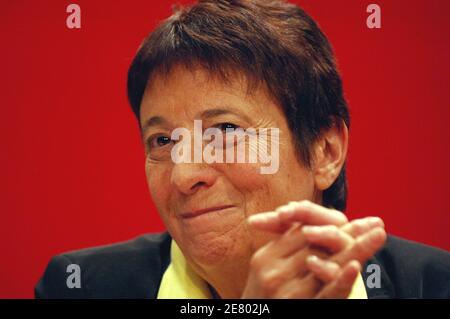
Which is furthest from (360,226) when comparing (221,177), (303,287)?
(221,177)

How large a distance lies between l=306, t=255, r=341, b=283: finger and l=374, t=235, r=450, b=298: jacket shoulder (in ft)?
1.68

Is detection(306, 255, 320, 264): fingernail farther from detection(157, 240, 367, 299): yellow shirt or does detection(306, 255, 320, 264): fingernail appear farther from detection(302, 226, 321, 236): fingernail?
detection(157, 240, 367, 299): yellow shirt

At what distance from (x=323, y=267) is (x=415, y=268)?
0.59 meters

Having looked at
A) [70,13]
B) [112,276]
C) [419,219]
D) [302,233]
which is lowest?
[112,276]

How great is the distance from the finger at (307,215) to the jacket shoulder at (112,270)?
690 millimetres

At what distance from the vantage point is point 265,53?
51.6 inches

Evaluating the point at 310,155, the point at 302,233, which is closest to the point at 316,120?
the point at 310,155

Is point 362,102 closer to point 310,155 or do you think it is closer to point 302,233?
point 310,155

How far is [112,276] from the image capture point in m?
1.62

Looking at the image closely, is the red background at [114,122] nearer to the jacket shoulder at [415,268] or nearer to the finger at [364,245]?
the jacket shoulder at [415,268]

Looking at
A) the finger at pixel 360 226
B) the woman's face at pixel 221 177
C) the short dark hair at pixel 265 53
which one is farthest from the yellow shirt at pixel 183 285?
the finger at pixel 360 226

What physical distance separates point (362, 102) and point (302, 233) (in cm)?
63
